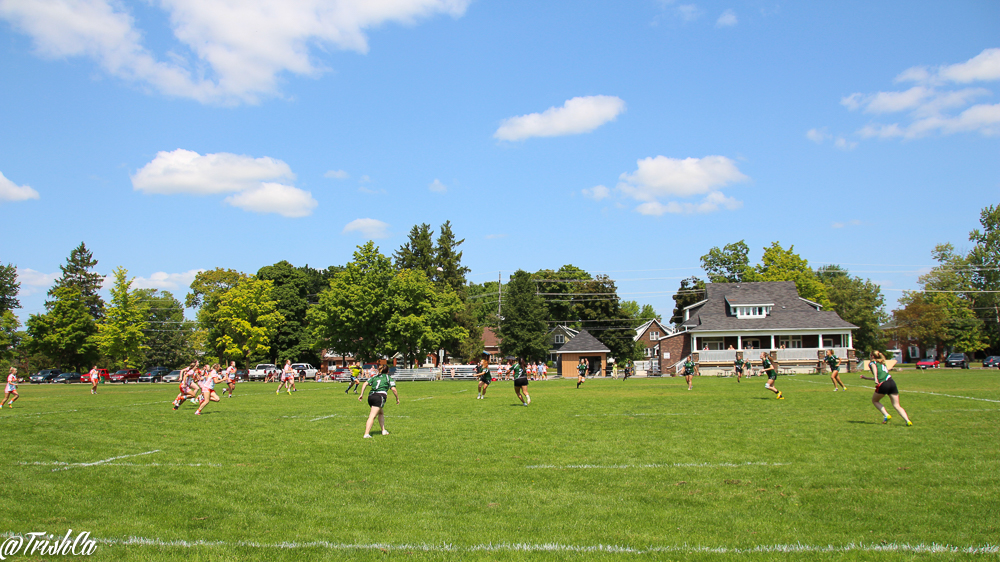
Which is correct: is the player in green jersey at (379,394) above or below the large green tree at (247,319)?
below

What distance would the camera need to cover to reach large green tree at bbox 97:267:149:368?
2645 inches

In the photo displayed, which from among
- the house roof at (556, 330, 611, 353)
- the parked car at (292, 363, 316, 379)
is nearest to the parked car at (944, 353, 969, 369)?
the house roof at (556, 330, 611, 353)

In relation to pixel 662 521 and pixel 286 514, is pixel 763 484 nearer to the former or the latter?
pixel 662 521

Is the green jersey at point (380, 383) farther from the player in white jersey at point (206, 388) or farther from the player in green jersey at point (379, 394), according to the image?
the player in white jersey at point (206, 388)

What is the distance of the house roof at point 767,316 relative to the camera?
2331 inches

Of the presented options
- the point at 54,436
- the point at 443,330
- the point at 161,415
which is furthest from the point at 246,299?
the point at 54,436

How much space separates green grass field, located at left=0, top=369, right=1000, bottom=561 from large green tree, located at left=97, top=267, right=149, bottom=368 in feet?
197

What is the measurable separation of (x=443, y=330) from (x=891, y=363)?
5055 cm

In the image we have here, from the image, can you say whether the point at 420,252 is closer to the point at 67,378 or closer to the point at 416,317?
the point at 416,317

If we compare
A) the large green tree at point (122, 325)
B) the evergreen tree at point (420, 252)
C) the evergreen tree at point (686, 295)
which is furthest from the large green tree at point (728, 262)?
the large green tree at point (122, 325)

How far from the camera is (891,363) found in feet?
46.3

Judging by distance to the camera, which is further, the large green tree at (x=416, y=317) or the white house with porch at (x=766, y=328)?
the large green tree at (x=416, y=317)

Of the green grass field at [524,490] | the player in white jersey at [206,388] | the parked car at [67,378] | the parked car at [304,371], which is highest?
Answer: the player in white jersey at [206,388]

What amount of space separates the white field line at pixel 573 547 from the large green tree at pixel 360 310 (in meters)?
55.2
